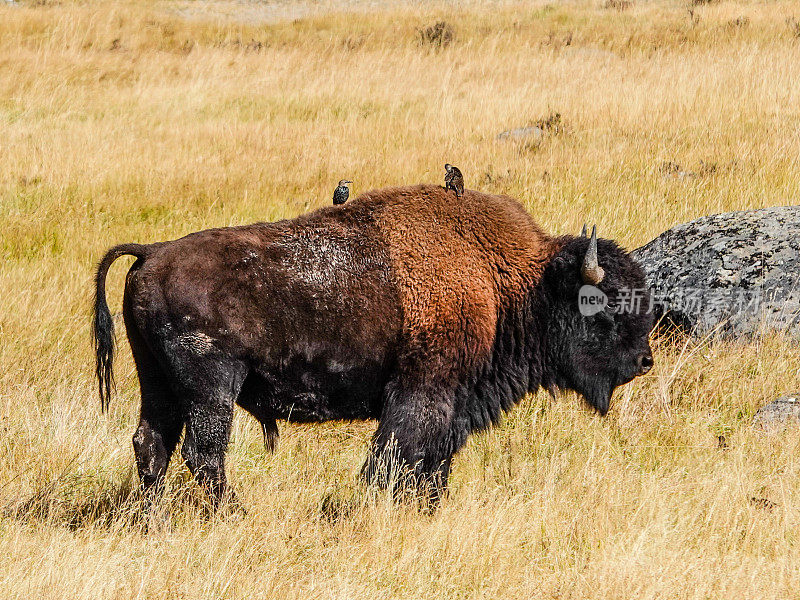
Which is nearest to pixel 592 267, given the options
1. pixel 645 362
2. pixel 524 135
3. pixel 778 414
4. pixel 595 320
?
pixel 595 320

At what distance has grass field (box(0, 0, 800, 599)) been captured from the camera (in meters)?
3.96

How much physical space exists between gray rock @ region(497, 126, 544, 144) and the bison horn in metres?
7.35

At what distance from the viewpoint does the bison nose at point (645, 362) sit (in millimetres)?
5035

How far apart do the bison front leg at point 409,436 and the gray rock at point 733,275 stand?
265cm

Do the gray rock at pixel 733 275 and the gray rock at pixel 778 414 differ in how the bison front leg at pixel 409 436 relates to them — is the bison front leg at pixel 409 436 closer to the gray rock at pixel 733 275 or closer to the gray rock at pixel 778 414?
the gray rock at pixel 778 414

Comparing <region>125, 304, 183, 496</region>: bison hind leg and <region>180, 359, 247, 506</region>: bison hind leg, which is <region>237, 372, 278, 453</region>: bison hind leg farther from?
<region>125, 304, 183, 496</region>: bison hind leg

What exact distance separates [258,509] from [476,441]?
158 centimetres

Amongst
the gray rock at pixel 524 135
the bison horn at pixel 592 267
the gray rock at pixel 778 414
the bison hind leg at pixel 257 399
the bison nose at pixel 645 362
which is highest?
the gray rock at pixel 524 135

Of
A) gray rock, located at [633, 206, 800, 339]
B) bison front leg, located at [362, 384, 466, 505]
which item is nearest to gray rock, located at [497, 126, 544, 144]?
gray rock, located at [633, 206, 800, 339]

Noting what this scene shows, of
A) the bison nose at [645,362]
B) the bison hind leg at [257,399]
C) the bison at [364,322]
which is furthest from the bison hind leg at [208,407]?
the bison nose at [645,362]

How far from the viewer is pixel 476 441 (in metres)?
5.59

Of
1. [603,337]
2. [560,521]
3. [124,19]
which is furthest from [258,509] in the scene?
[124,19]

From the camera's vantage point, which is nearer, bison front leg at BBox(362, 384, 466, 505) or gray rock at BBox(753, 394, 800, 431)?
bison front leg at BBox(362, 384, 466, 505)

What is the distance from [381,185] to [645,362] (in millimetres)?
5844
